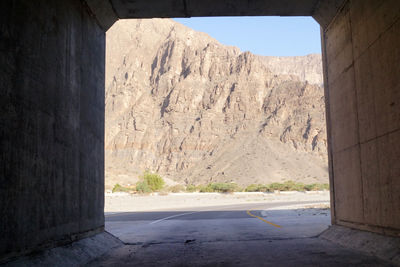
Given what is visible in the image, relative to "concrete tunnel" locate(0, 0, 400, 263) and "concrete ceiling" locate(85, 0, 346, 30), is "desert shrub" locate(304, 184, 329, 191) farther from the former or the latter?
"concrete ceiling" locate(85, 0, 346, 30)

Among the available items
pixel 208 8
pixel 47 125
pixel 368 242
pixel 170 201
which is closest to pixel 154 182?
pixel 170 201

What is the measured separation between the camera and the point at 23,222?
6.03 meters

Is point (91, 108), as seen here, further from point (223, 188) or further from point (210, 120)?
point (210, 120)

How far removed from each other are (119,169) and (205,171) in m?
25.8

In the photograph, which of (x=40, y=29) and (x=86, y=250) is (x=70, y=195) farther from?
(x=40, y=29)

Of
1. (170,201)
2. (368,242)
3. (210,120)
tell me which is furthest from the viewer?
(210,120)

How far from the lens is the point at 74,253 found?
26.2 ft

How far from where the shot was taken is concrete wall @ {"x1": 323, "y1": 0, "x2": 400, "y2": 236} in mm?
7715

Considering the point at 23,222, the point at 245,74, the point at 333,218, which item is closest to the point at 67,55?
the point at 23,222

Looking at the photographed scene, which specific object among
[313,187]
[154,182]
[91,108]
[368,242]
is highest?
[91,108]

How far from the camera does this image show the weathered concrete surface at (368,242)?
294 inches

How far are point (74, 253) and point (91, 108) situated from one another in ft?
11.7

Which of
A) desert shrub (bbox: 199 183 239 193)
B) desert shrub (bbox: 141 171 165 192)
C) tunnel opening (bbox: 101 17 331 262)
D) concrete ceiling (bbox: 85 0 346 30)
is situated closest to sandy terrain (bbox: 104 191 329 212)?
desert shrub (bbox: 141 171 165 192)

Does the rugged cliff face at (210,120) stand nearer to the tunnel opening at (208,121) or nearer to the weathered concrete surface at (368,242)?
the tunnel opening at (208,121)
